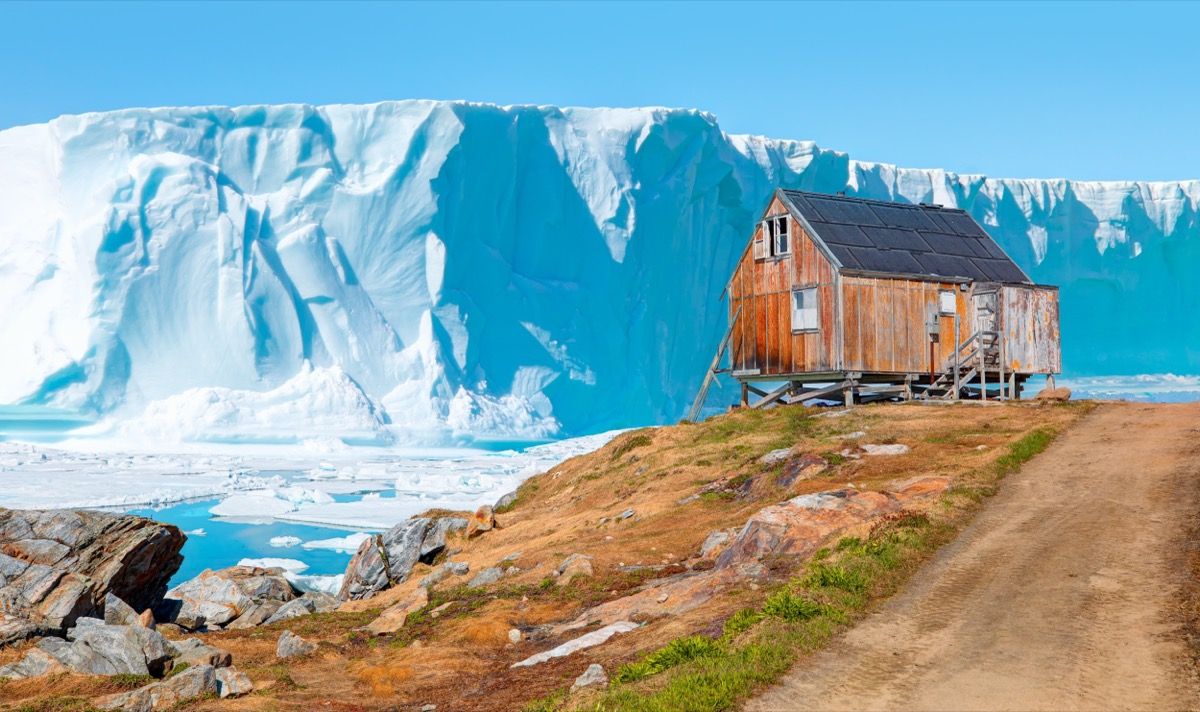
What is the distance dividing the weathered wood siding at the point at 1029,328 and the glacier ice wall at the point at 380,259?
30.7 m

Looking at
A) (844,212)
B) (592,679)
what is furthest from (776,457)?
(844,212)

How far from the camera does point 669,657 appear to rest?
351 inches

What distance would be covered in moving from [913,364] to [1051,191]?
56.1 meters

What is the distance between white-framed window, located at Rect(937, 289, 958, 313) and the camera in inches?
1039

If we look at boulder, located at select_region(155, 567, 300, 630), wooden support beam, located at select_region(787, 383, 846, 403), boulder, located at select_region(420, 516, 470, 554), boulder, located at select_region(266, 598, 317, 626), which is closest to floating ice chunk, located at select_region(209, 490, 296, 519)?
boulder, located at select_region(155, 567, 300, 630)

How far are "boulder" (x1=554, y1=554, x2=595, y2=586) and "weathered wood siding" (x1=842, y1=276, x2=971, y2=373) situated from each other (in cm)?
1215

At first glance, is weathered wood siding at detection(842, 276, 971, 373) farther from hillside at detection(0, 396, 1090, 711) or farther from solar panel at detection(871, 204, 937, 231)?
hillside at detection(0, 396, 1090, 711)

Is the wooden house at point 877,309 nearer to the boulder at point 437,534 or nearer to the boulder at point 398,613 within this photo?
the boulder at point 437,534

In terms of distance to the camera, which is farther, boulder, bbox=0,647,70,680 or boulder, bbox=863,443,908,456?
boulder, bbox=863,443,908,456

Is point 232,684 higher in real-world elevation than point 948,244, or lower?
lower

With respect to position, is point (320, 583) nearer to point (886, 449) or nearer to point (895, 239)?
point (886, 449)

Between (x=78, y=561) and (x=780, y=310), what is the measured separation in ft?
52.6

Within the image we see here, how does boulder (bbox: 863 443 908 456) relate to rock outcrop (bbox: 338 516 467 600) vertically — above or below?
above

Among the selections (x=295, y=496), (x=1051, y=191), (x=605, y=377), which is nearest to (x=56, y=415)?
(x=295, y=496)
